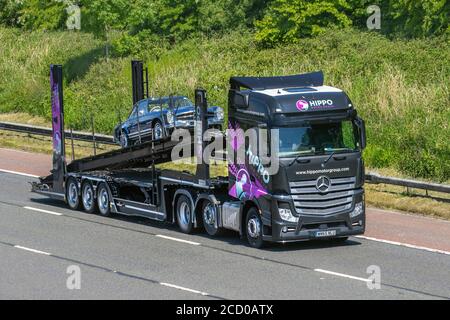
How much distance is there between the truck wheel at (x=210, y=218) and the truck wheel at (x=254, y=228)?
0.94 m

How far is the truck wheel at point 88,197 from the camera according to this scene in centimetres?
2530

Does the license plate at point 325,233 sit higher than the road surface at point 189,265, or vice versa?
the license plate at point 325,233

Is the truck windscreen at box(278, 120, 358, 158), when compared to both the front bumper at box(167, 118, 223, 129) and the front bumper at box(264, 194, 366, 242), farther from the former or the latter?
the front bumper at box(167, 118, 223, 129)

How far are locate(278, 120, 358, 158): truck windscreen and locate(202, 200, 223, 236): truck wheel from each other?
2.51m

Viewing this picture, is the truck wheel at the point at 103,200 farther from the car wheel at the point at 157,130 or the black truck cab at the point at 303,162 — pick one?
the black truck cab at the point at 303,162

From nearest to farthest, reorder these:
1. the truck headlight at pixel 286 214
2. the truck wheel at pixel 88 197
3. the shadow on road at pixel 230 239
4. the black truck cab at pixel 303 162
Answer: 1. the black truck cab at pixel 303 162
2. the truck headlight at pixel 286 214
3. the shadow on road at pixel 230 239
4. the truck wheel at pixel 88 197

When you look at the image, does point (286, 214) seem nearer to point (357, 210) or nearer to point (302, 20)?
point (357, 210)

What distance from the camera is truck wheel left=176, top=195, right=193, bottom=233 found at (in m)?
22.1

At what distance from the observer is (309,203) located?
64.6 ft

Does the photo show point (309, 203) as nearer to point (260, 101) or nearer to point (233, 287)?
point (260, 101)

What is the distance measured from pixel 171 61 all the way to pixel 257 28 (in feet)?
12.8

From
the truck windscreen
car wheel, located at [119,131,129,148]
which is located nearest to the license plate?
the truck windscreen

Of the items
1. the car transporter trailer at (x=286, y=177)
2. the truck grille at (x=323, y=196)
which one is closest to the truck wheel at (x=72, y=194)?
the car transporter trailer at (x=286, y=177)

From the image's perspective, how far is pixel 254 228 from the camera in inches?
799
